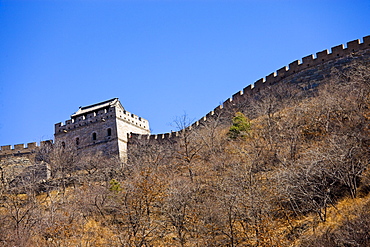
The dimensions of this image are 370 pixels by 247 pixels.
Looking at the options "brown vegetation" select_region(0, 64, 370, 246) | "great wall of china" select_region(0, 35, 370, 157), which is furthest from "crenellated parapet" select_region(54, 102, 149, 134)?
"brown vegetation" select_region(0, 64, 370, 246)

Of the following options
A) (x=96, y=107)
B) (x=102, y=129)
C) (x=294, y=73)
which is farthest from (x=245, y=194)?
(x=96, y=107)

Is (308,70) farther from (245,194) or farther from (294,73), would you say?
Answer: (245,194)

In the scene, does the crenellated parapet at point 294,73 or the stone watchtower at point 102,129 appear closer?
the crenellated parapet at point 294,73

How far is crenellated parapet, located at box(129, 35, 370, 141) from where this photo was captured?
28922mm

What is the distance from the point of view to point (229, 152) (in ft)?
79.8

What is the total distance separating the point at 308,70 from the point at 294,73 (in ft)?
2.91

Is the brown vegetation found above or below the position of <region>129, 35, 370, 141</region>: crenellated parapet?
below

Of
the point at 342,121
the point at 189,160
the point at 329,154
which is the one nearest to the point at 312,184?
the point at 329,154

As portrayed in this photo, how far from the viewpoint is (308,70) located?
30391mm

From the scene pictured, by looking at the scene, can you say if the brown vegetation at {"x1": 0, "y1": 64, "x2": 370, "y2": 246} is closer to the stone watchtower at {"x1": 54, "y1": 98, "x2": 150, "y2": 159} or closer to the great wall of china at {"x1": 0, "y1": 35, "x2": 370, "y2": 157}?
the great wall of china at {"x1": 0, "y1": 35, "x2": 370, "y2": 157}

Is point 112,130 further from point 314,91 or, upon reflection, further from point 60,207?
point 314,91

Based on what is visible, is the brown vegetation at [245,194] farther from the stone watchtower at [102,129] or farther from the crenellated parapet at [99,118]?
the crenellated parapet at [99,118]

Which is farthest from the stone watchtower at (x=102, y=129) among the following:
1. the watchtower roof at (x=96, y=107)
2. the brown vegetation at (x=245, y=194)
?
the brown vegetation at (x=245, y=194)

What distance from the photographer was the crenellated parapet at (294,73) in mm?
28922
